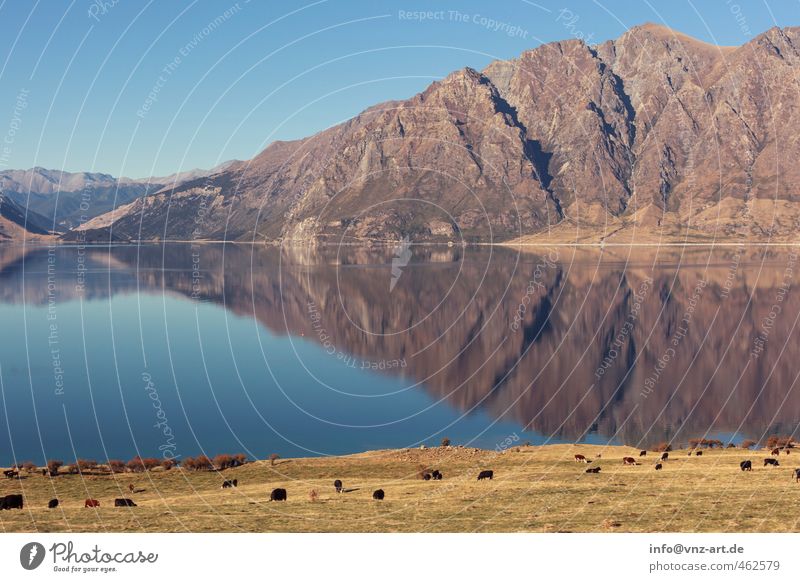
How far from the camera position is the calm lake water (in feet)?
285

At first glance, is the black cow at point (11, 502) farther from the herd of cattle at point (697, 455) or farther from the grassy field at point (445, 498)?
the herd of cattle at point (697, 455)

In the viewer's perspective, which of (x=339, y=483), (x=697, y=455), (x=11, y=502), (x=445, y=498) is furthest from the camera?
(x=697, y=455)

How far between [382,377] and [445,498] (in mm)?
76427

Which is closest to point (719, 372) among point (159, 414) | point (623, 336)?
point (623, 336)

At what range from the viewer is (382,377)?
118750 mm

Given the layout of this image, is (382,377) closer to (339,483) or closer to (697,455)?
(697,455)

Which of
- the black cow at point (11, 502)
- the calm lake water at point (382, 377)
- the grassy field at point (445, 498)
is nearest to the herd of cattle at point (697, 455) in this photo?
the grassy field at point (445, 498)

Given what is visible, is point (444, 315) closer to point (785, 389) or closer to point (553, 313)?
point (553, 313)

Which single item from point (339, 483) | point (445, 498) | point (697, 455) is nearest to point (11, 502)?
A: point (339, 483)

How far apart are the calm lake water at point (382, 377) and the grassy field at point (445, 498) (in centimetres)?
1778

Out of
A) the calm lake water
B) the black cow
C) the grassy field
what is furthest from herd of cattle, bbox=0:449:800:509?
the calm lake water

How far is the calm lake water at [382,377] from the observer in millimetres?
86875

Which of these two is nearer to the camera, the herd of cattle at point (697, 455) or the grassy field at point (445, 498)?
the grassy field at point (445, 498)

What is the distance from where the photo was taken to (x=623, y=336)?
509ft
